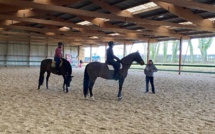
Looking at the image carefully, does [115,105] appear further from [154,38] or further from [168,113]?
[154,38]

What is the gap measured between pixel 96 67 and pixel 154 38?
16.3 m

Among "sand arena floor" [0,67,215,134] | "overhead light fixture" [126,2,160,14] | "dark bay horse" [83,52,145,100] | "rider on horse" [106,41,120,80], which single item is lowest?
"sand arena floor" [0,67,215,134]

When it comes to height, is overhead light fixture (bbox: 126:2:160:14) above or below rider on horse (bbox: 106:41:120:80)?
above

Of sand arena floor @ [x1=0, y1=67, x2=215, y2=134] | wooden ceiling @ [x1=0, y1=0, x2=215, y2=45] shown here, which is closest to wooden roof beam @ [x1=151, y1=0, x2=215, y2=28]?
wooden ceiling @ [x1=0, y1=0, x2=215, y2=45]

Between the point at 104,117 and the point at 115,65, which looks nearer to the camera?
the point at 104,117

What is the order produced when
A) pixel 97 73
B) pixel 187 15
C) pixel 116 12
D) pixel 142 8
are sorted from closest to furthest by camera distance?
pixel 97 73 < pixel 187 15 < pixel 116 12 < pixel 142 8

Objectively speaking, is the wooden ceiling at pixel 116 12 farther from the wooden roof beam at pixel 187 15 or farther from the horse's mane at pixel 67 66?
the horse's mane at pixel 67 66

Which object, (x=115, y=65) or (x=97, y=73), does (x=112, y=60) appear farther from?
(x=97, y=73)

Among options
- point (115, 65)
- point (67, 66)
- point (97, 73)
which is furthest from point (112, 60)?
point (67, 66)

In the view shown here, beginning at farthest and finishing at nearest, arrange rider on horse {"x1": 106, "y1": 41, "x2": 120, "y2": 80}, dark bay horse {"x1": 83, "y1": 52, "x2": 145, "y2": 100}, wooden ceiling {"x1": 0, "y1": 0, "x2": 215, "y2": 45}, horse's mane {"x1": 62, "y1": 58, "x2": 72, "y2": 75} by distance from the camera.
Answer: wooden ceiling {"x1": 0, "y1": 0, "x2": 215, "y2": 45}
horse's mane {"x1": 62, "y1": 58, "x2": 72, "y2": 75}
dark bay horse {"x1": 83, "y1": 52, "x2": 145, "y2": 100}
rider on horse {"x1": 106, "y1": 41, "x2": 120, "y2": 80}

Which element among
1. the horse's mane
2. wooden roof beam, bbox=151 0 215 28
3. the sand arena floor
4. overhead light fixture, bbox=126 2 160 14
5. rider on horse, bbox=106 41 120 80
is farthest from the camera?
overhead light fixture, bbox=126 2 160 14

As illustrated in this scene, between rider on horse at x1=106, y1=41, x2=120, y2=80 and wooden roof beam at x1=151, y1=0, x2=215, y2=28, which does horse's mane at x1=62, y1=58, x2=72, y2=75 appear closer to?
rider on horse at x1=106, y1=41, x2=120, y2=80

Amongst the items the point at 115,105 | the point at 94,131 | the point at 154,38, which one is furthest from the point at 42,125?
the point at 154,38

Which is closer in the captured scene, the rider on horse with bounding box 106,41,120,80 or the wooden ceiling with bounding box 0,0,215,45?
the rider on horse with bounding box 106,41,120,80
